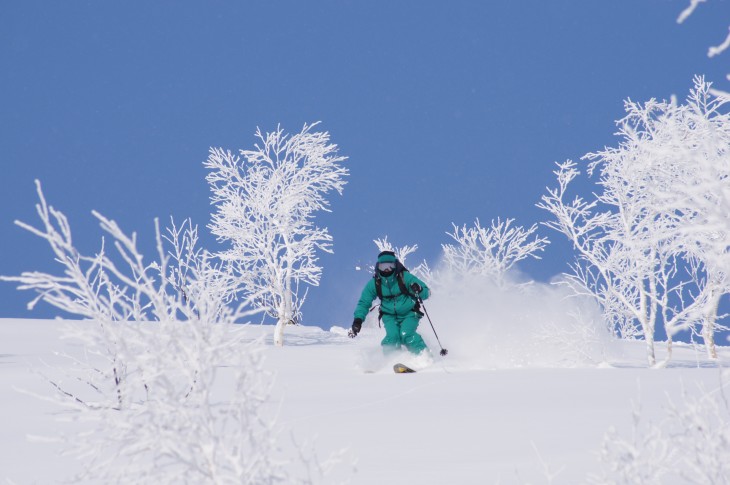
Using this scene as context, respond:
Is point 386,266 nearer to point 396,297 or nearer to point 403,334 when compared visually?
point 396,297

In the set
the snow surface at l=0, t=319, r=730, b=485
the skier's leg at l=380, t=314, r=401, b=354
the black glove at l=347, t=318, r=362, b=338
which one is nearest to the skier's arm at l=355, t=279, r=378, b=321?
the skier's leg at l=380, t=314, r=401, b=354

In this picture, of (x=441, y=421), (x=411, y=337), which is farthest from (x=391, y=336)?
(x=441, y=421)

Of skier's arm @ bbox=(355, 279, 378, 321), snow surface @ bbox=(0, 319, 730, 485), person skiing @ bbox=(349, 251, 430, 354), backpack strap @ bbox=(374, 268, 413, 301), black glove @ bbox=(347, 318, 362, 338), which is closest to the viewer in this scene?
snow surface @ bbox=(0, 319, 730, 485)

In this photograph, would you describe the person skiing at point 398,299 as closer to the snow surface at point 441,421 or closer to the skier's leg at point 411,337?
the skier's leg at point 411,337

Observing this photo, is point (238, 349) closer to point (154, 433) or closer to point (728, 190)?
point (154, 433)

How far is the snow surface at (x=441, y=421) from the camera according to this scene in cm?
319

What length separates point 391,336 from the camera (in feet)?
30.8

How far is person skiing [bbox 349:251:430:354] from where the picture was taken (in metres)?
9.46

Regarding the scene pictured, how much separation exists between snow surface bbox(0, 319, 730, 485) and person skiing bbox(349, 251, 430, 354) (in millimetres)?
2321

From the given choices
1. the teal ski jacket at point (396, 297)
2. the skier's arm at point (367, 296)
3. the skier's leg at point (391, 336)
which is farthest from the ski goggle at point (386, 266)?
the skier's leg at point (391, 336)

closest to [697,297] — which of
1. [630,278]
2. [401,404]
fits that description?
[630,278]

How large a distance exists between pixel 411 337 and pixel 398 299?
59 centimetres

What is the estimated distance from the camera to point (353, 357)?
991 centimetres

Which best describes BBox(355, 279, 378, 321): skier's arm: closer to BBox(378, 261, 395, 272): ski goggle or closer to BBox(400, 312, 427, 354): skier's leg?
BBox(378, 261, 395, 272): ski goggle
